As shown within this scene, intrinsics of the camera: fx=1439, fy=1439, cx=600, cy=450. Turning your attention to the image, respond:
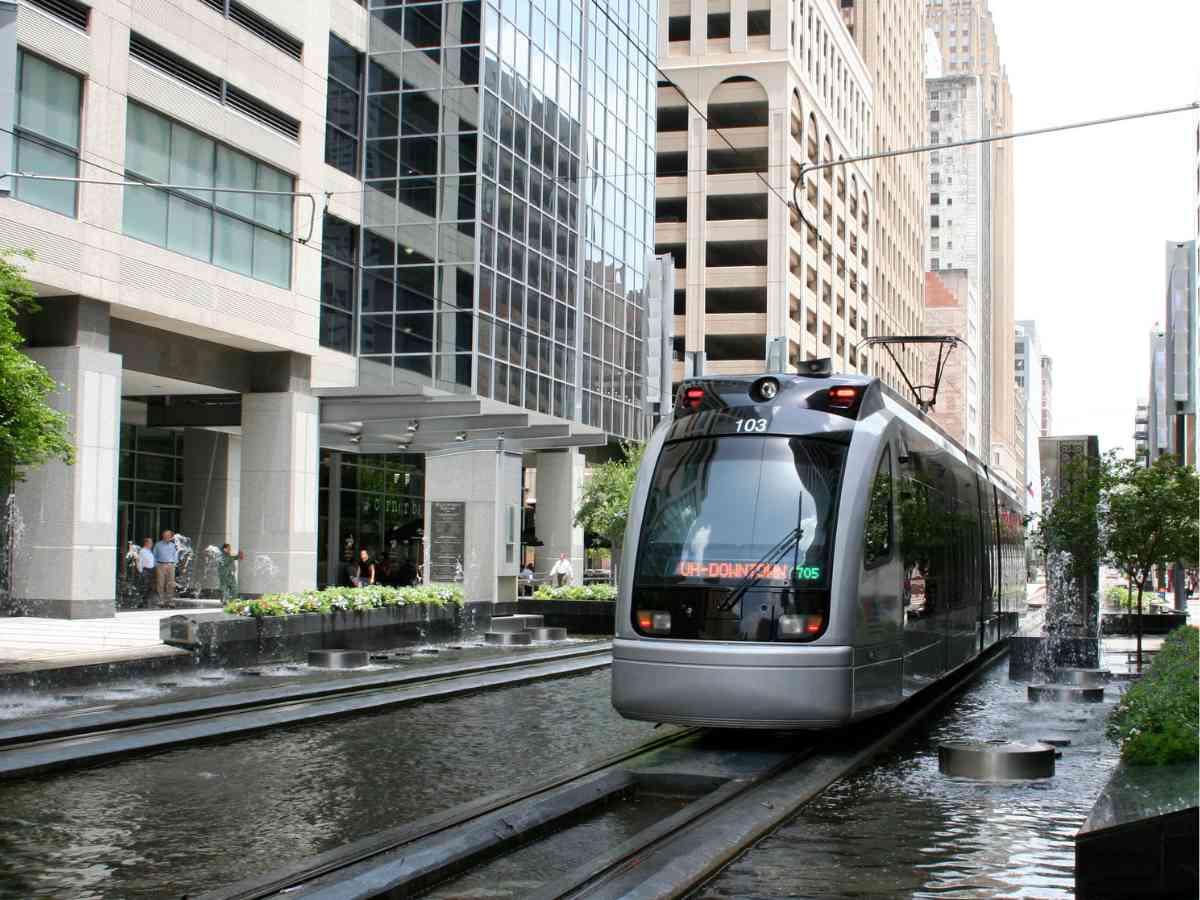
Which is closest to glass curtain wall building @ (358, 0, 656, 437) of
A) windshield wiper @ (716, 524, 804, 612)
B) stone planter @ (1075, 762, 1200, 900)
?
windshield wiper @ (716, 524, 804, 612)

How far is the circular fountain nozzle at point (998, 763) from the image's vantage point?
34.9 feet

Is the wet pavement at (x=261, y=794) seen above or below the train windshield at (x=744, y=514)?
below

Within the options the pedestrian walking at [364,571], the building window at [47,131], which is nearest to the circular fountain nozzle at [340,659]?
the building window at [47,131]

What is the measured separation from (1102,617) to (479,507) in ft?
51.9

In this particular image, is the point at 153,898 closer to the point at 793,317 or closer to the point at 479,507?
the point at 479,507

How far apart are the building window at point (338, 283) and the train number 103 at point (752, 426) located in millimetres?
26138

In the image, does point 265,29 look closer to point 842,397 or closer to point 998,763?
point 842,397

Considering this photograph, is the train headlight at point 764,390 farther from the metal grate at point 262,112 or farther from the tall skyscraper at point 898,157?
the tall skyscraper at point 898,157

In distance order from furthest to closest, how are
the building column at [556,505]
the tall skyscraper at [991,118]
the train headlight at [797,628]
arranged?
the tall skyscraper at [991,118], the building column at [556,505], the train headlight at [797,628]

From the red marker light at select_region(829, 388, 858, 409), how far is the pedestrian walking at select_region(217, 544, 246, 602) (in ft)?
82.7

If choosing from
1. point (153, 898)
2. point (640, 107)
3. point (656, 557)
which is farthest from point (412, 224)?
point (153, 898)

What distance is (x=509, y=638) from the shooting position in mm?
26047

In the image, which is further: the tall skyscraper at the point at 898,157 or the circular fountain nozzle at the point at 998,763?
the tall skyscraper at the point at 898,157

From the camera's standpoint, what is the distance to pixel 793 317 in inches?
2864
